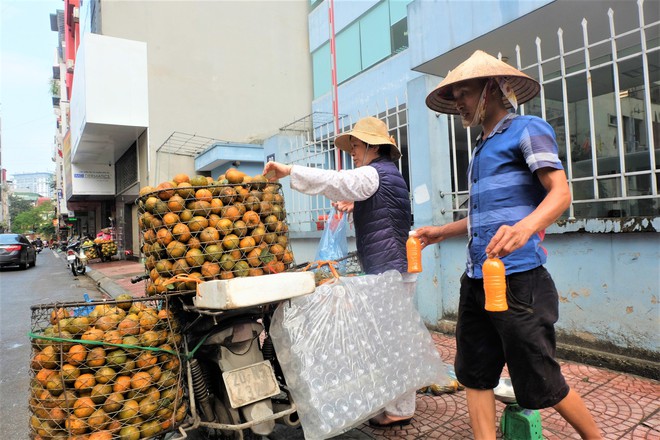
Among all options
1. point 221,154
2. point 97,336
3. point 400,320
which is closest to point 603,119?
point 400,320

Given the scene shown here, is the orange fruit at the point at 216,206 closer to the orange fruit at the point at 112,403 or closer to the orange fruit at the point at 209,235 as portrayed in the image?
the orange fruit at the point at 209,235

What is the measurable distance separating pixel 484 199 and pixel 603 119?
451cm

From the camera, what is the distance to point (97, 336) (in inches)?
69.4

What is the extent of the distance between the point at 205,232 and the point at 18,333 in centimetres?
472

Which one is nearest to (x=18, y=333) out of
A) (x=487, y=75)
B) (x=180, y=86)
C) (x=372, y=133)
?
(x=372, y=133)

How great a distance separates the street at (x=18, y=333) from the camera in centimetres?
291

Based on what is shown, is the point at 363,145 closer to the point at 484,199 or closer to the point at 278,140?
the point at 484,199

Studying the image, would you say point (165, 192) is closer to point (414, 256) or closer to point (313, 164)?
point (414, 256)

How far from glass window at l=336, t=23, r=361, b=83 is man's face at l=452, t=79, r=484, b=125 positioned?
1048 cm

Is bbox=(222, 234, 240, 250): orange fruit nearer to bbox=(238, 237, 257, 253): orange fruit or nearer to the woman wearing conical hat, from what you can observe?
bbox=(238, 237, 257, 253): orange fruit

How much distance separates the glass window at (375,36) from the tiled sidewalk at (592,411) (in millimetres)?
9364

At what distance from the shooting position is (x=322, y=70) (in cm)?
1434

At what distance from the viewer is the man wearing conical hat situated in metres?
1.59

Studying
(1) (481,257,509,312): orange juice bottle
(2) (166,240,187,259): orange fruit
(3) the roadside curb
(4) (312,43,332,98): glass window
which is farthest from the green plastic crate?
(4) (312,43,332,98): glass window
